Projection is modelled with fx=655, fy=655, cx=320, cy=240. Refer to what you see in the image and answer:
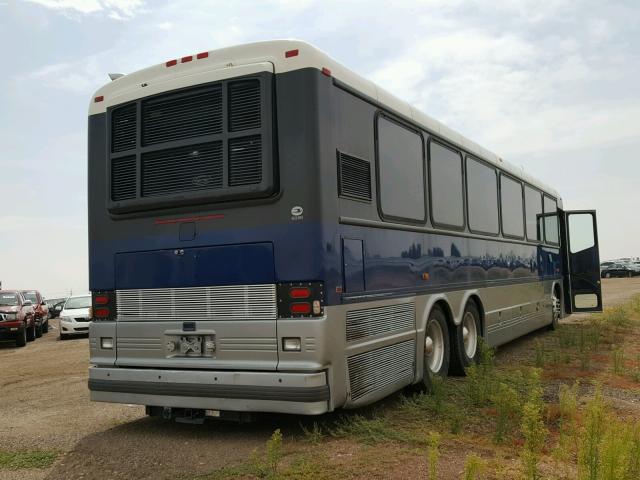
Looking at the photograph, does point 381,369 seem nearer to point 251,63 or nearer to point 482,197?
point 251,63

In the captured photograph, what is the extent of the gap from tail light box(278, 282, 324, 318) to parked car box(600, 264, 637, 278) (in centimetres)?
5763

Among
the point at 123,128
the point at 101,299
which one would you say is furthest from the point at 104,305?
the point at 123,128

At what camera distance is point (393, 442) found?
5.41 metres

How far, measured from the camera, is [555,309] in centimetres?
1459

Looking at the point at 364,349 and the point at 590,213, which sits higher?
the point at 590,213

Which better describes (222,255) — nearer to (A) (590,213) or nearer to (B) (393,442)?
(B) (393,442)

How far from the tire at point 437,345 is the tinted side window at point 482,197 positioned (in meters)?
1.83

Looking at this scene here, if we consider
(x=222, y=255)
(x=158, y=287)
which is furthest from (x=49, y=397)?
(x=222, y=255)

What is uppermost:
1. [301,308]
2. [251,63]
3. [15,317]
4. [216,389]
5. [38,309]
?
[251,63]

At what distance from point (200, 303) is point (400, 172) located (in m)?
2.57

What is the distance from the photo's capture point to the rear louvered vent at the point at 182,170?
19.4ft

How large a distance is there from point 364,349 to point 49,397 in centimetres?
490

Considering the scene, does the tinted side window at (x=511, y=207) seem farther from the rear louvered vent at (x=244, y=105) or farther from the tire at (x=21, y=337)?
the tire at (x=21, y=337)

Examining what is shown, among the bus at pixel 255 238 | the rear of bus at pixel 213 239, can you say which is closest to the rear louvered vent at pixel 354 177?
the bus at pixel 255 238
